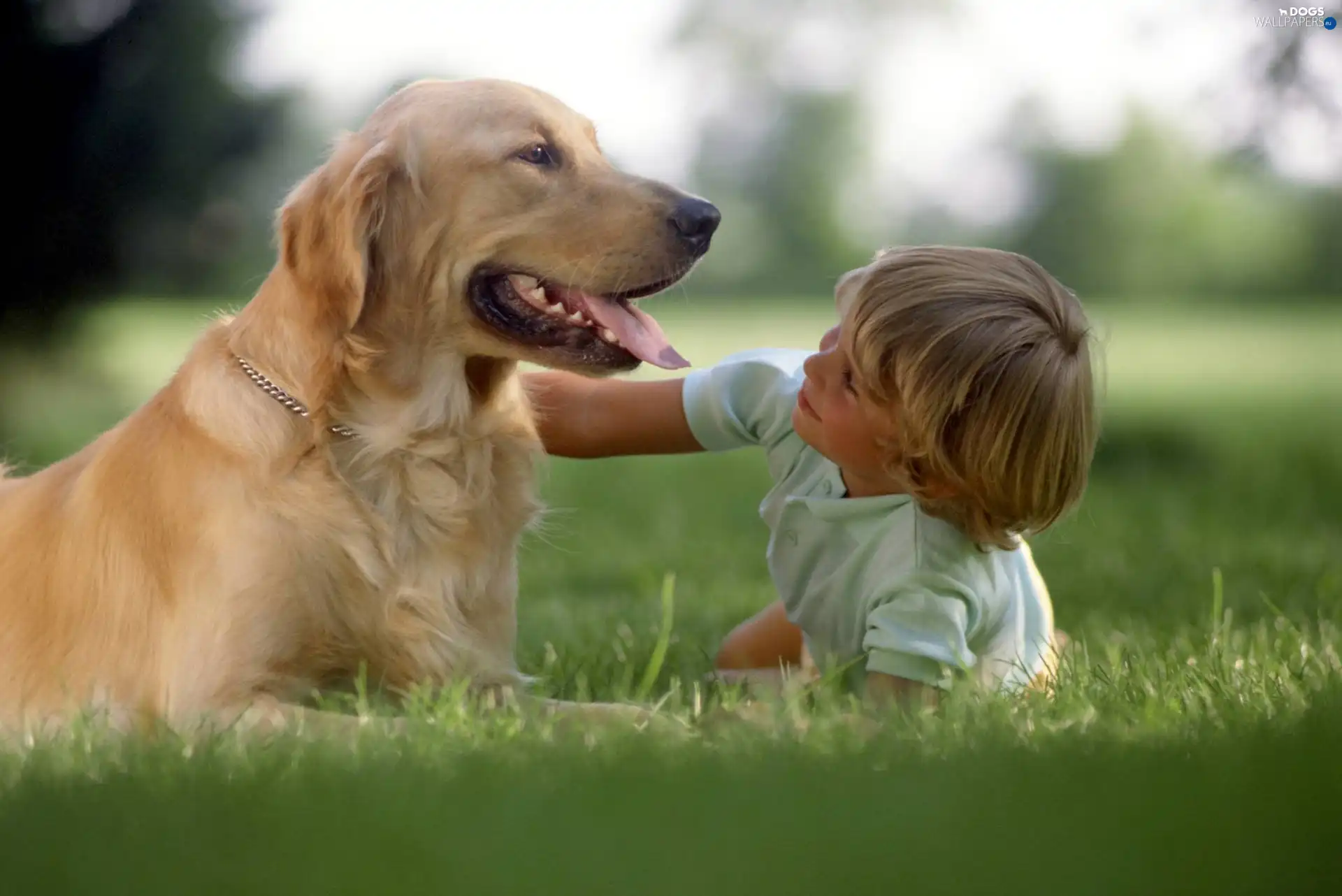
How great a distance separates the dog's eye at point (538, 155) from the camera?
2.86m

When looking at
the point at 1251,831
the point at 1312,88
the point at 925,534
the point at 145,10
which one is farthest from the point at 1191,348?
the point at 1251,831

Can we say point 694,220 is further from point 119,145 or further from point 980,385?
point 119,145

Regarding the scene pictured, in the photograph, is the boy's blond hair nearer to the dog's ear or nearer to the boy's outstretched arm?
the boy's outstretched arm

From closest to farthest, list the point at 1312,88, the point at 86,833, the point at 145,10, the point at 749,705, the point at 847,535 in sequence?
the point at 86,833, the point at 749,705, the point at 847,535, the point at 1312,88, the point at 145,10

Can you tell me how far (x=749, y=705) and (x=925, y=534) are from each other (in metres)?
0.52

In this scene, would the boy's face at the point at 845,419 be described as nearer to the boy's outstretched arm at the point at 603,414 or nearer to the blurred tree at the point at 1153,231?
the boy's outstretched arm at the point at 603,414

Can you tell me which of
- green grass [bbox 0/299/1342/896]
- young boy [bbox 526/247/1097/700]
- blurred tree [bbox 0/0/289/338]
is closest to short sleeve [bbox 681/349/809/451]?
young boy [bbox 526/247/1097/700]

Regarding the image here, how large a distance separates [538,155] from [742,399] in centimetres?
78

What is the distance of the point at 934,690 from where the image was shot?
2.71 m

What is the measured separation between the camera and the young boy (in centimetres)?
276

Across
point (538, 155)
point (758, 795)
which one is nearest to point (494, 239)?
point (538, 155)

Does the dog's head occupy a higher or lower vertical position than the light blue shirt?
higher

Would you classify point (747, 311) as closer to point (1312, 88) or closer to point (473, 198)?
point (1312, 88)

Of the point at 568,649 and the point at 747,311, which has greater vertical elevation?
the point at 747,311
